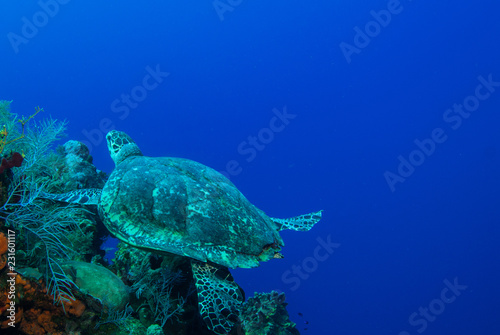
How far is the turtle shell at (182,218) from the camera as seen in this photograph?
13.6 ft

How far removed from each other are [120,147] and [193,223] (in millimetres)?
2602

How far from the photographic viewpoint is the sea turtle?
4.01 meters

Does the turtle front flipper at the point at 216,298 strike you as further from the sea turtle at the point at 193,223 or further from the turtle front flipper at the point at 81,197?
the turtle front flipper at the point at 81,197

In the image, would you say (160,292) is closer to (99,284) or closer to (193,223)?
(99,284)

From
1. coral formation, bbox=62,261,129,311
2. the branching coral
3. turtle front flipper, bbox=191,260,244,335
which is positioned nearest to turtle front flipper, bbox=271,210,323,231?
turtle front flipper, bbox=191,260,244,335

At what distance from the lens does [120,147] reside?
5844mm

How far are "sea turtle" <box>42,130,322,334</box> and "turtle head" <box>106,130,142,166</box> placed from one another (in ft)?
2.82

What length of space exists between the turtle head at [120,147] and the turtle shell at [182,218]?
0.97 metres

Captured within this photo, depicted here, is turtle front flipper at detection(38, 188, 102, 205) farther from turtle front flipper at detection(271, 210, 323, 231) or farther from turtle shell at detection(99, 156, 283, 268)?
turtle front flipper at detection(271, 210, 323, 231)

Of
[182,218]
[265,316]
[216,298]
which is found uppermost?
[182,218]

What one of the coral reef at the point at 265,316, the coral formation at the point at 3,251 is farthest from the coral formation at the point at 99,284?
the coral reef at the point at 265,316

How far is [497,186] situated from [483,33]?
1416 inches

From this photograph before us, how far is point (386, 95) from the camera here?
7369 centimetres

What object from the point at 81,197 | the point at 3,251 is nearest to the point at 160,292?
the point at 81,197
